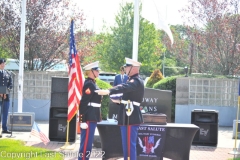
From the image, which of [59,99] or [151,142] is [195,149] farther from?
[59,99]

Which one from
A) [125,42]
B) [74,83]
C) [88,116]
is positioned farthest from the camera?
[125,42]

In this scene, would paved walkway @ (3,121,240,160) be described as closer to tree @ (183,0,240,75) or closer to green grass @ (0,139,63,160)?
green grass @ (0,139,63,160)

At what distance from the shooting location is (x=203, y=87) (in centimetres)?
1727

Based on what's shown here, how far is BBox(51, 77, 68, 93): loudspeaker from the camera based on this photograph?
12.9 metres

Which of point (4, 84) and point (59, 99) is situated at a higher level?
point (4, 84)

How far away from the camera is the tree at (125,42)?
108ft

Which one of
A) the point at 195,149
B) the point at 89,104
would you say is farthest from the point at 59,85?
the point at 195,149

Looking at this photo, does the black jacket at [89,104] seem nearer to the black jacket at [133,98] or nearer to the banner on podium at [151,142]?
the black jacket at [133,98]

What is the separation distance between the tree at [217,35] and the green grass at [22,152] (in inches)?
382

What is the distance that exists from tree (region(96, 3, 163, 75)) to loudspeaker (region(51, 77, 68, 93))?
19651 mm

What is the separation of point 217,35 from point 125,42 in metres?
14.3

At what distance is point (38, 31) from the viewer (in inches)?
734

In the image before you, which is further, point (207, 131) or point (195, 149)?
point (207, 131)

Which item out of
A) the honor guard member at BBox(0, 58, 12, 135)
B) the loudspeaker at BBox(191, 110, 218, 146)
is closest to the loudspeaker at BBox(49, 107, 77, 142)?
the honor guard member at BBox(0, 58, 12, 135)
